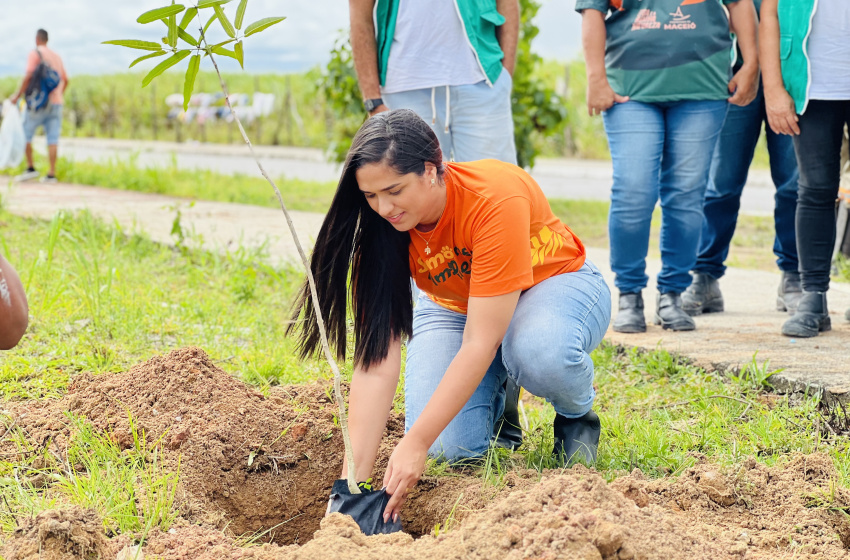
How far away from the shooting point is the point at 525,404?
3.19 metres

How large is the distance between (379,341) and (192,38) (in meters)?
0.94

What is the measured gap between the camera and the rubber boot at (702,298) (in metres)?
3.98

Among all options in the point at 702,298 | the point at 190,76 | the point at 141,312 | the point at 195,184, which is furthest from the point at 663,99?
the point at 195,184

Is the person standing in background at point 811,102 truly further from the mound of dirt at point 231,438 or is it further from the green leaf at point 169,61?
the green leaf at point 169,61

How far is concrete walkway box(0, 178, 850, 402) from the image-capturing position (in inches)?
120

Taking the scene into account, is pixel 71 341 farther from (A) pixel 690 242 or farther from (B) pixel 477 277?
(A) pixel 690 242

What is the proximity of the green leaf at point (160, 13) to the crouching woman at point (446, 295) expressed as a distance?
1.63 ft

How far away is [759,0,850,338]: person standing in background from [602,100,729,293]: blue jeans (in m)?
0.26

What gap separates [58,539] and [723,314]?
10.2 feet

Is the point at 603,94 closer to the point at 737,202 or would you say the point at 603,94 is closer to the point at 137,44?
the point at 737,202

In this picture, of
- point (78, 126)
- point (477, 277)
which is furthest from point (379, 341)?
point (78, 126)

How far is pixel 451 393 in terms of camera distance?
2.05 m

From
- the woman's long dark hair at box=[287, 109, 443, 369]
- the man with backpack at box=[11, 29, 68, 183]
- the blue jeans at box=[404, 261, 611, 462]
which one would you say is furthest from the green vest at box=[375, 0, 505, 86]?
the man with backpack at box=[11, 29, 68, 183]

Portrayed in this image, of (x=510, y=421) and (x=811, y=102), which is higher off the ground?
(x=811, y=102)
